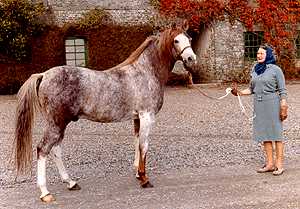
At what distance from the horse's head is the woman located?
1.10 m

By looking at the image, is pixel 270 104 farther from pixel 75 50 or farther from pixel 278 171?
pixel 75 50

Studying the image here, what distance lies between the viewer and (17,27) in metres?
19.6

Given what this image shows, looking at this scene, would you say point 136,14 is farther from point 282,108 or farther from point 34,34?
point 282,108

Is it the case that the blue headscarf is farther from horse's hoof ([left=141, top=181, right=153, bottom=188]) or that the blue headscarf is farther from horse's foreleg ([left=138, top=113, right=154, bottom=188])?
horse's hoof ([left=141, top=181, right=153, bottom=188])

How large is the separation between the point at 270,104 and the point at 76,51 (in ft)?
49.0

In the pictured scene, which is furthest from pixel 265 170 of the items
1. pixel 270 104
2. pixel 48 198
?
pixel 48 198

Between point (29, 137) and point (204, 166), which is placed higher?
point (29, 137)

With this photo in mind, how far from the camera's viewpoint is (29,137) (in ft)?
20.3

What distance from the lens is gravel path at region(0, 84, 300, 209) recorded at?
6.03 metres

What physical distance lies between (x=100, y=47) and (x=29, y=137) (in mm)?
14313

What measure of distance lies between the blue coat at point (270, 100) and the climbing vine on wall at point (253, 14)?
13.4 m

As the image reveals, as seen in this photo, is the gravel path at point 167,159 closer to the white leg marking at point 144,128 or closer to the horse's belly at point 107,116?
the white leg marking at point 144,128

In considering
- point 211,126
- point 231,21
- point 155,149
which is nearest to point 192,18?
point 231,21

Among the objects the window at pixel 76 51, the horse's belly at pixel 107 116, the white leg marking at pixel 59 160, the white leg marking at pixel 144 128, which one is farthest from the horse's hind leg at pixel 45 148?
the window at pixel 76 51
